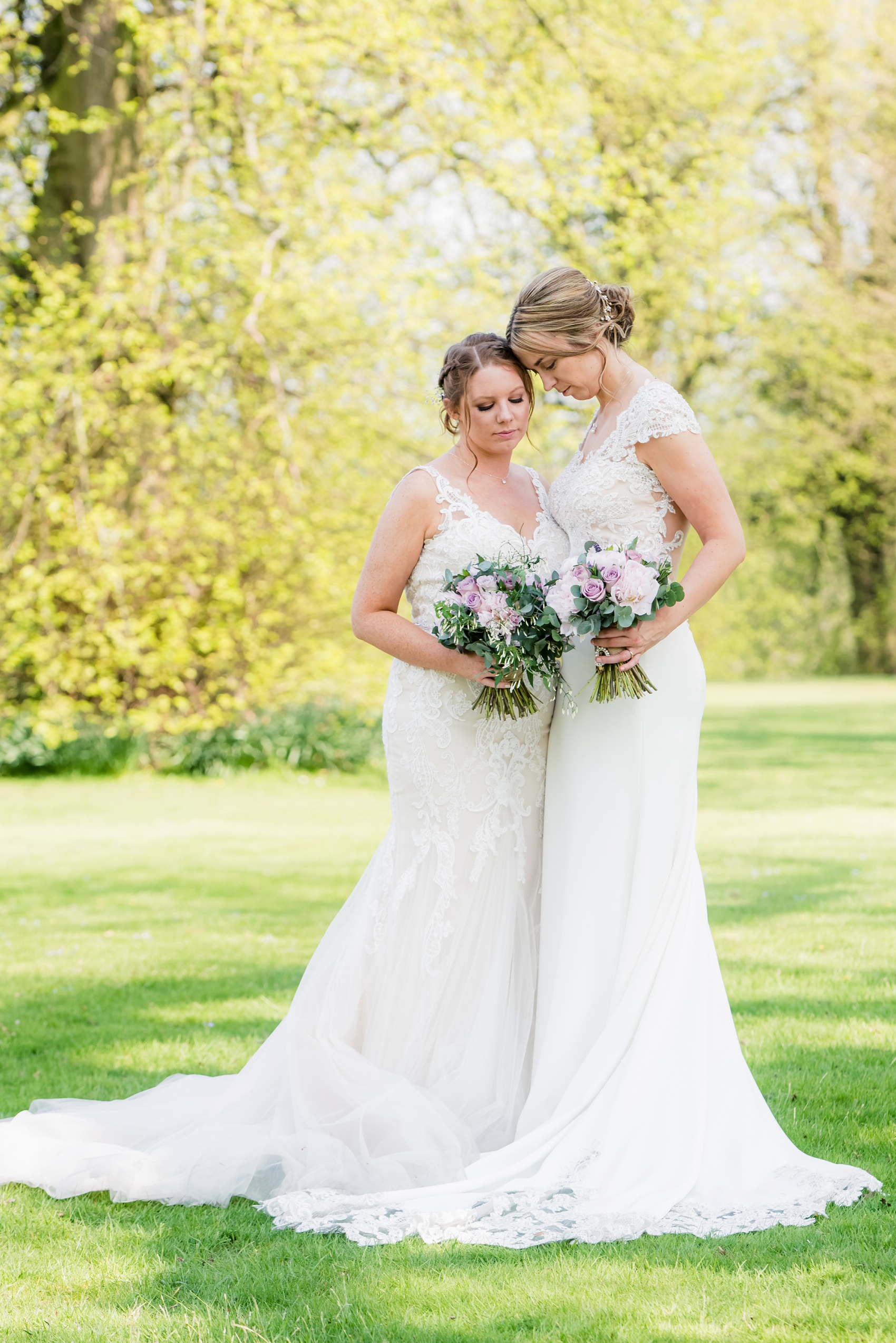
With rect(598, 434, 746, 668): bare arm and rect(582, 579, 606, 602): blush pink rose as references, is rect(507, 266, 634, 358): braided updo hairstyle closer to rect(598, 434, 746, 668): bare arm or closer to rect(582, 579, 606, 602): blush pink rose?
rect(598, 434, 746, 668): bare arm

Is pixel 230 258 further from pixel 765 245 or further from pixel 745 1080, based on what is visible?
pixel 765 245

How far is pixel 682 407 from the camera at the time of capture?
387 cm

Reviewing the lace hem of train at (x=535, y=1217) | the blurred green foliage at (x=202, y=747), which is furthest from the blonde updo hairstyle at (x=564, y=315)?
the blurred green foliage at (x=202, y=747)

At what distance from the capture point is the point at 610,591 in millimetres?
3520

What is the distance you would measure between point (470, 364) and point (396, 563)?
25.9 inches

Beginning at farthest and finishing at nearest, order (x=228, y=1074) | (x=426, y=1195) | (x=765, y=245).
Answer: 1. (x=765, y=245)
2. (x=228, y=1074)
3. (x=426, y=1195)

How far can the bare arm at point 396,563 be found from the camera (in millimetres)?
4121

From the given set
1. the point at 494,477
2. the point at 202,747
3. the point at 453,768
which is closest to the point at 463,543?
the point at 494,477

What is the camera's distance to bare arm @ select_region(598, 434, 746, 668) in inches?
148

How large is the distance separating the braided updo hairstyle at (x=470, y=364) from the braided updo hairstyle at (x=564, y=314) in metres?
0.07

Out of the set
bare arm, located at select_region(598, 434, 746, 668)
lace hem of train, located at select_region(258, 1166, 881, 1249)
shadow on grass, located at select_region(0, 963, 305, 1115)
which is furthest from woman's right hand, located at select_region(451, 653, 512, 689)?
shadow on grass, located at select_region(0, 963, 305, 1115)

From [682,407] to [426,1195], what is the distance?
2.32 metres

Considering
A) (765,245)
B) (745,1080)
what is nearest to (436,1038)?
(745,1080)

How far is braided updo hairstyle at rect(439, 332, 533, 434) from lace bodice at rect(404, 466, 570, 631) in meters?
0.23
